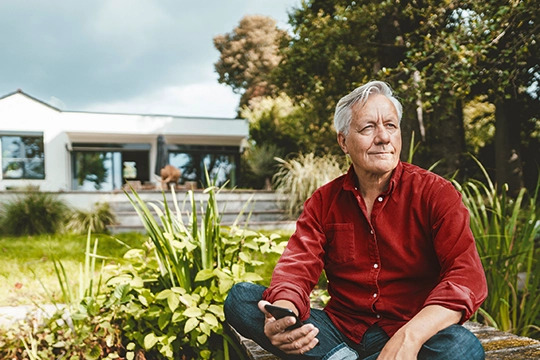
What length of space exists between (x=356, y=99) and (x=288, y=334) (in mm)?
822

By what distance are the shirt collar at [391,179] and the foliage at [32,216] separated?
6.42 m

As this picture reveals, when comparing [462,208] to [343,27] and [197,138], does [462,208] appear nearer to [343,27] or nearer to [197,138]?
[343,27]

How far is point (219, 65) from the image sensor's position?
2744cm

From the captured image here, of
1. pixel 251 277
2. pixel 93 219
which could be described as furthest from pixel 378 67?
pixel 251 277

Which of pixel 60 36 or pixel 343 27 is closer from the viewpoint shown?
pixel 343 27

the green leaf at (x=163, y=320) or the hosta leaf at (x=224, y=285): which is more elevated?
the hosta leaf at (x=224, y=285)

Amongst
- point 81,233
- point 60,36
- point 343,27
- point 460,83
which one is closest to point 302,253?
point 460,83

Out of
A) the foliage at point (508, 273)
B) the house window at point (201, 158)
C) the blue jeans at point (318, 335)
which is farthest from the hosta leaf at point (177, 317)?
the house window at point (201, 158)

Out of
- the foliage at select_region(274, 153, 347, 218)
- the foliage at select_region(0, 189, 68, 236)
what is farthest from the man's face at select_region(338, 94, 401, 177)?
A: the foliage at select_region(0, 189, 68, 236)

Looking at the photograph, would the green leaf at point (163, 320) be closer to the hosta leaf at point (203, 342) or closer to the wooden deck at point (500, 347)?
the hosta leaf at point (203, 342)

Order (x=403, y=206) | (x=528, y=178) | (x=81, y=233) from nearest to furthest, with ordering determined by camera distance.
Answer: (x=403, y=206) → (x=81, y=233) → (x=528, y=178)

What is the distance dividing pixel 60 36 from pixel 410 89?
23952 millimetres

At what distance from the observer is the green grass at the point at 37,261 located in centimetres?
313

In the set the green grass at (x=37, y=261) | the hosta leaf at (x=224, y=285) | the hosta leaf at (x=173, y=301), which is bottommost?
the green grass at (x=37, y=261)
